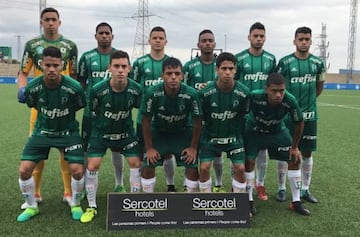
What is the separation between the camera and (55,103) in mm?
4477

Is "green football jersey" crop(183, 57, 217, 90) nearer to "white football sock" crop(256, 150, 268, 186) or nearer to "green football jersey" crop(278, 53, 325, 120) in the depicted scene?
"green football jersey" crop(278, 53, 325, 120)

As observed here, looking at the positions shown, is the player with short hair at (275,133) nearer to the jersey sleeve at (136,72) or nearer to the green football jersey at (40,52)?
the jersey sleeve at (136,72)

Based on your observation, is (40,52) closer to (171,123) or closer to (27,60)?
(27,60)

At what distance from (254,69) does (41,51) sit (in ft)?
8.25

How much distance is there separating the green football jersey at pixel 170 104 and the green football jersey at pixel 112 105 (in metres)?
0.14

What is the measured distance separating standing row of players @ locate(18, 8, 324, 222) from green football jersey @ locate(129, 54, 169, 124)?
0.01 meters

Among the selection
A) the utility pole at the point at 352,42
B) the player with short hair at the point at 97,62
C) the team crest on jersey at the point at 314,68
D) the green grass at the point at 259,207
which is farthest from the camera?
the utility pole at the point at 352,42

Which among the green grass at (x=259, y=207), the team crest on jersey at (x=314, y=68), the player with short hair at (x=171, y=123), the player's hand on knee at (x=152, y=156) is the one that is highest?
the team crest on jersey at (x=314, y=68)

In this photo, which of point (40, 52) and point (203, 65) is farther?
point (203, 65)

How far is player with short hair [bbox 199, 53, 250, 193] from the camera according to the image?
14.9 feet

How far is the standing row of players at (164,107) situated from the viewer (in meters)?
4.52

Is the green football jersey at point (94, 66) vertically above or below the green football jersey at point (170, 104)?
above

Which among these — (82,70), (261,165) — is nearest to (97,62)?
(82,70)

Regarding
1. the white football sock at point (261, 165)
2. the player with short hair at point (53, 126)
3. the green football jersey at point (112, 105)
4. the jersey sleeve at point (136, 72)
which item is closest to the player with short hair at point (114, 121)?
the green football jersey at point (112, 105)
